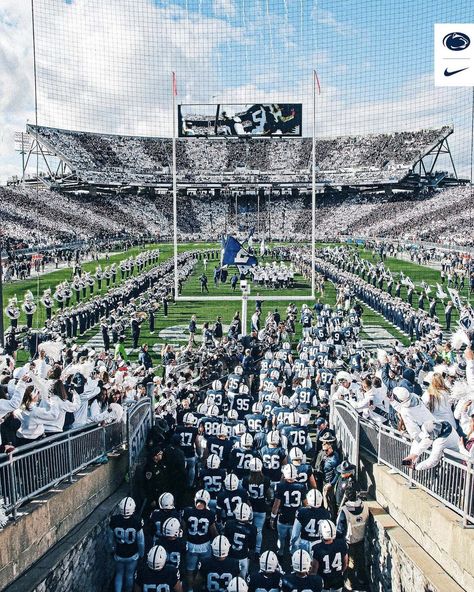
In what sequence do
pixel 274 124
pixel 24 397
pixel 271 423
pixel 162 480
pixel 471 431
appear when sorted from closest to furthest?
1. pixel 471 431
2. pixel 24 397
3. pixel 162 480
4. pixel 271 423
5. pixel 274 124

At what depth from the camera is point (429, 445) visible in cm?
463

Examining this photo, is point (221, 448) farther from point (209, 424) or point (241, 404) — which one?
point (241, 404)

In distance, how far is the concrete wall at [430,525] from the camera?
4.14 metres

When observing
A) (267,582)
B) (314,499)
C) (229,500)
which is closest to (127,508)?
(229,500)

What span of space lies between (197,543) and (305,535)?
2.69 feet

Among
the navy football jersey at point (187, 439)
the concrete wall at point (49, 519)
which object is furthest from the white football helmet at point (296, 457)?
the concrete wall at point (49, 519)

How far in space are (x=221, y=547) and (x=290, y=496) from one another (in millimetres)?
1234

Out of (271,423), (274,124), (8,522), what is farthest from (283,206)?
(8,522)

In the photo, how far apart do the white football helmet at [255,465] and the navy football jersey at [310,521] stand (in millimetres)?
804

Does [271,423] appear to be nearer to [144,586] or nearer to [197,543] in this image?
[197,543]

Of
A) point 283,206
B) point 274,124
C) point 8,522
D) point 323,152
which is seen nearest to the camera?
Answer: point 8,522

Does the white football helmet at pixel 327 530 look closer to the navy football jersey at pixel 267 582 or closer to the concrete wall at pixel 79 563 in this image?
the navy football jersey at pixel 267 582

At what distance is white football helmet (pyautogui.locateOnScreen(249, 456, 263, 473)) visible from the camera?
221 inches

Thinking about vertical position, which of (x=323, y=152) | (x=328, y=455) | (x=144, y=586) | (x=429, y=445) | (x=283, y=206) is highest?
(x=323, y=152)
